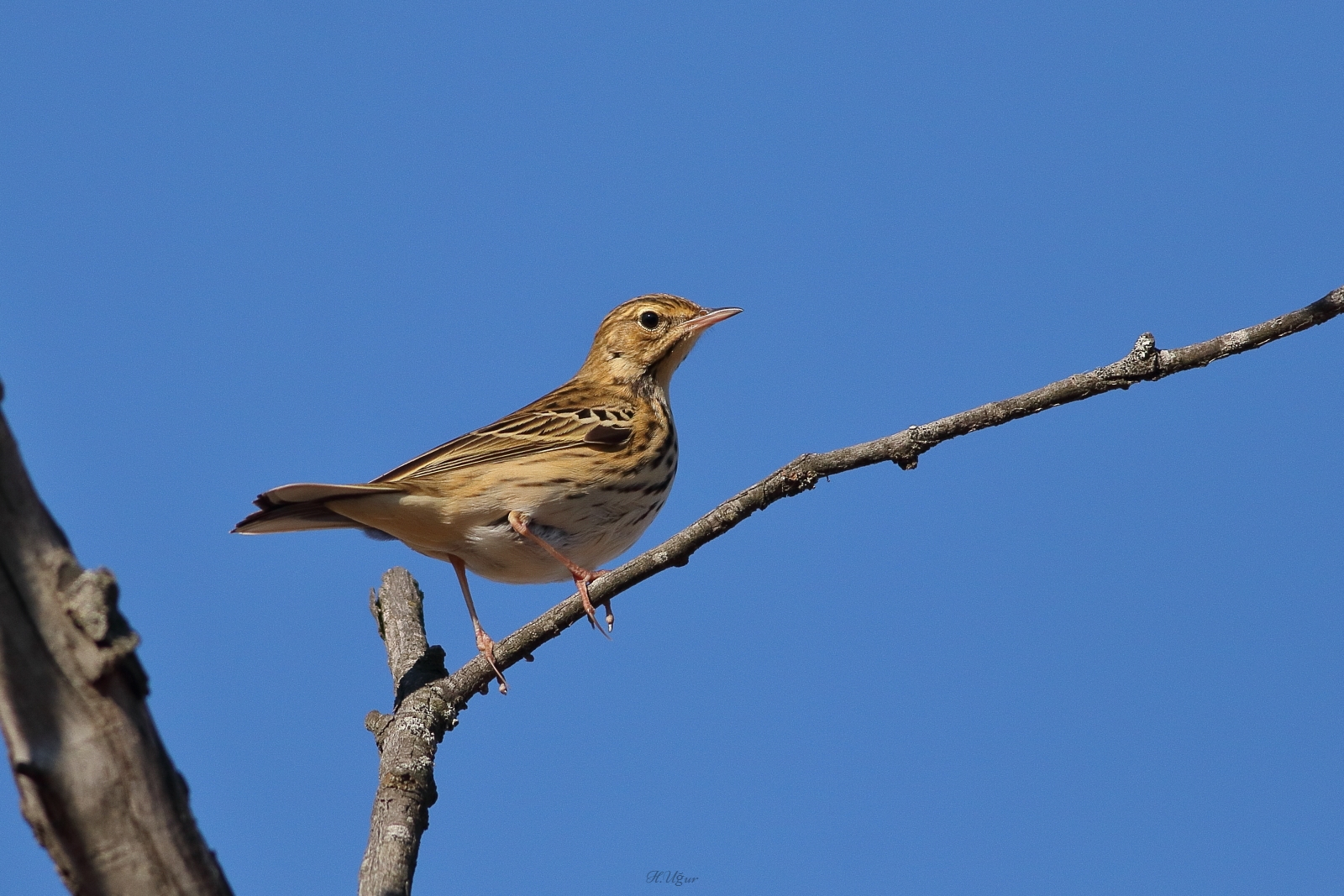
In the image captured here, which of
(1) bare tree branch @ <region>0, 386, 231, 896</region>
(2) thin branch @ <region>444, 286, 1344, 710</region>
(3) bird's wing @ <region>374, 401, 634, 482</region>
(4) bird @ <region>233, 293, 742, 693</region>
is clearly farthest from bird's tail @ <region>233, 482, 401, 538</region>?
(1) bare tree branch @ <region>0, 386, 231, 896</region>

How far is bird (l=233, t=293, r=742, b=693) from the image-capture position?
6812 millimetres

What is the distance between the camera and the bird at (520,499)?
6.81 meters

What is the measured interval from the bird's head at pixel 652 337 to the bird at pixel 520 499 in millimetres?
866

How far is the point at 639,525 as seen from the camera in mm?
7617

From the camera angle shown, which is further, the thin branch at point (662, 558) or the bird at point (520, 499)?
the bird at point (520, 499)

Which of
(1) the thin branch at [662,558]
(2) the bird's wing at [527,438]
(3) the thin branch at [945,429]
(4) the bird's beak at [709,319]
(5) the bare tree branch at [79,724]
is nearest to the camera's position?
(5) the bare tree branch at [79,724]

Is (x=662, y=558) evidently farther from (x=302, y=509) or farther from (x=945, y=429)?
(x=302, y=509)

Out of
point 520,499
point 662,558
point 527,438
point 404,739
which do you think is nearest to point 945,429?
point 662,558

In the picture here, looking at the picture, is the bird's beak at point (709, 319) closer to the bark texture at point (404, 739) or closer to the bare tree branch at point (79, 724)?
the bark texture at point (404, 739)

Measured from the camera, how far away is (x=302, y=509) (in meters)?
6.73

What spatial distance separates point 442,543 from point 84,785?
4952 mm

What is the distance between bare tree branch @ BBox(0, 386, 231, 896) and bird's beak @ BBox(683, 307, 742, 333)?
670 cm

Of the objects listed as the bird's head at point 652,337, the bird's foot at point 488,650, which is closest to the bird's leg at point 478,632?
the bird's foot at point 488,650

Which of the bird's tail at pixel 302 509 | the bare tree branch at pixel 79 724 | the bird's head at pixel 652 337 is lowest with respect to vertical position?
the bare tree branch at pixel 79 724
